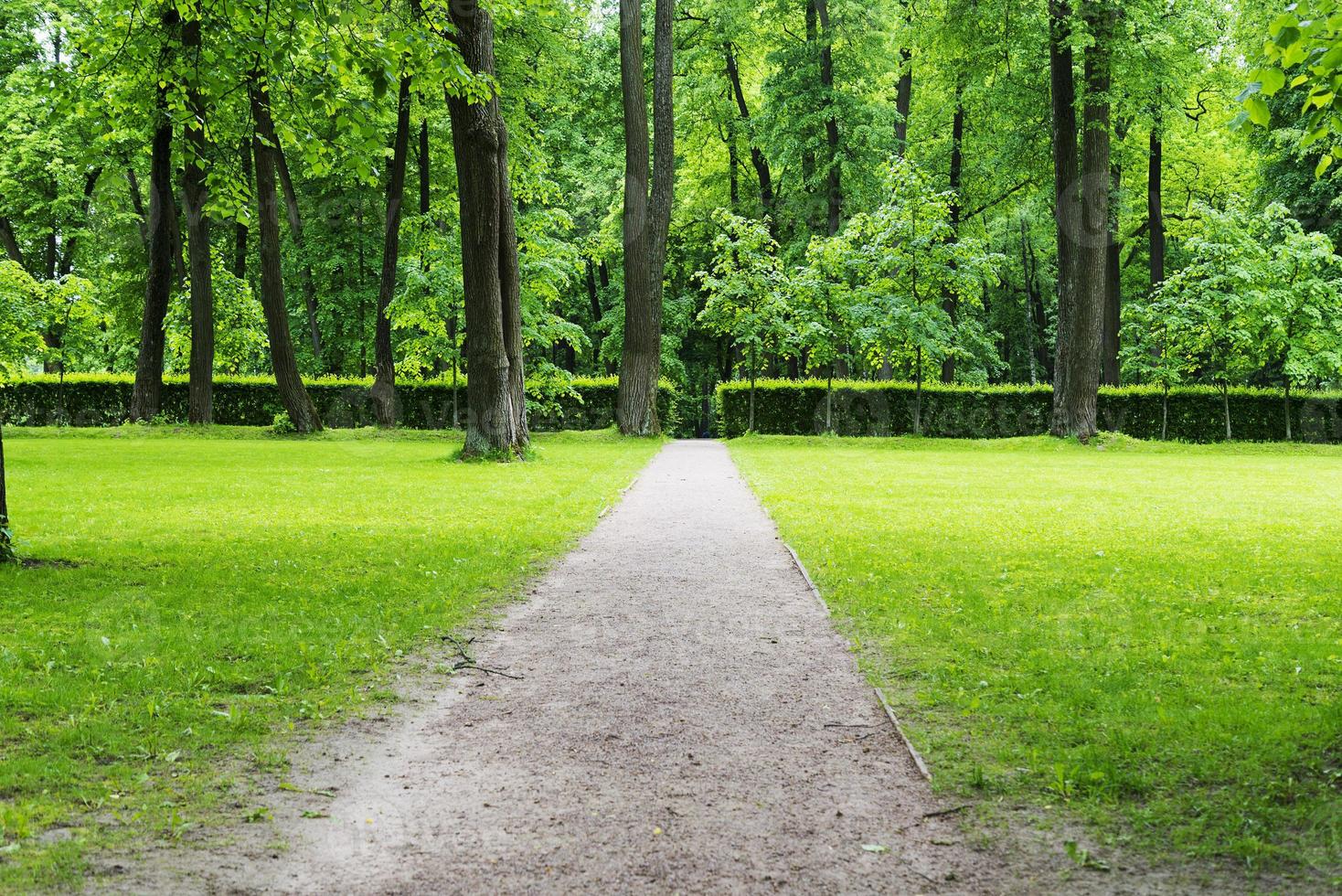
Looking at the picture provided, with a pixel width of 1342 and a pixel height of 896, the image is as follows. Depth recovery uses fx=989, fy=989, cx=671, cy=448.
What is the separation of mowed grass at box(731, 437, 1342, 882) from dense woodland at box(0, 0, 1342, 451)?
7.99 meters

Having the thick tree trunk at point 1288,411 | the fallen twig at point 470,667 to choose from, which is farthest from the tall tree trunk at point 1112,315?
the fallen twig at point 470,667

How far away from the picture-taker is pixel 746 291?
28.4m

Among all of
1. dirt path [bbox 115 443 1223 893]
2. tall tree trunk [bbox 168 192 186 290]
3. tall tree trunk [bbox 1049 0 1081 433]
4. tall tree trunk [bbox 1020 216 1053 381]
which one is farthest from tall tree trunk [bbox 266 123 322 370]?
tall tree trunk [bbox 1020 216 1053 381]

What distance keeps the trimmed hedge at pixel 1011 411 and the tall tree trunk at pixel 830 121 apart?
20.3ft

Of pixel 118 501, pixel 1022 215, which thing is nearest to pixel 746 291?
pixel 118 501

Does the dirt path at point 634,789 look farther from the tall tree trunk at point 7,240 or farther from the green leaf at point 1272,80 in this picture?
the tall tree trunk at point 7,240

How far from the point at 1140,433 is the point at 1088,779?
28.4 meters

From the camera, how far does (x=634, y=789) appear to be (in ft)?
12.3

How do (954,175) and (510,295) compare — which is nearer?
(510,295)

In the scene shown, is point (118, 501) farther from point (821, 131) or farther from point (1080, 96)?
point (821, 131)

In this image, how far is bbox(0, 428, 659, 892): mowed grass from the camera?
12.0 ft

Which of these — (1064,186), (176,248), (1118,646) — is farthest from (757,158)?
(1118,646)

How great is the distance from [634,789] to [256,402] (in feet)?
106

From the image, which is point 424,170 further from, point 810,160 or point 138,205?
point 810,160
